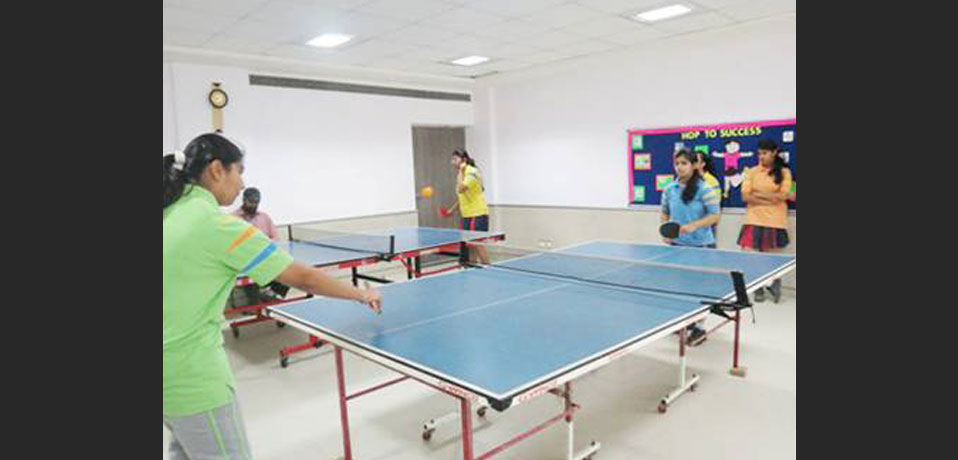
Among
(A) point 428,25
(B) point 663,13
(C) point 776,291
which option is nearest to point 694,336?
(C) point 776,291

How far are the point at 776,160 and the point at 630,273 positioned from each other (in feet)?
11.3

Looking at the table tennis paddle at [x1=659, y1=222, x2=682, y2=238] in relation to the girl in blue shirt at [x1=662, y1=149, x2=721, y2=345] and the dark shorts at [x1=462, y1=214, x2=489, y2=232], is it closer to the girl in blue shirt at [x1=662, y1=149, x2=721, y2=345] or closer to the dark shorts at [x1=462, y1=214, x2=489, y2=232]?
the girl in blue shirt at [x1=662, y1=149, x2=721, y2=345]

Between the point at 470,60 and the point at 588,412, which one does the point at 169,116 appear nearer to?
the point at 470,60

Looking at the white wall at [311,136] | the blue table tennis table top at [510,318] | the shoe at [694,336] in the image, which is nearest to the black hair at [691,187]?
the blue table tennis table top at [510,318]

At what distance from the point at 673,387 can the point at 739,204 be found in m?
3.44

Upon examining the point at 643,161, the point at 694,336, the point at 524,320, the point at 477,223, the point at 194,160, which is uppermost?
the point at 643,161

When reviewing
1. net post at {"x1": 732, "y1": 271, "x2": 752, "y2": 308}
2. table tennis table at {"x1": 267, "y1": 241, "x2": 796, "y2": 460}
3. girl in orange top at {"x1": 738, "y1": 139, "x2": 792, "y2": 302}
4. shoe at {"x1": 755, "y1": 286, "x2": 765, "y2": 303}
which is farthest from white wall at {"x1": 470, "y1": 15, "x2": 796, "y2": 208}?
net post at {"x1": 732, "y1": 271, "x2": 752, "y2": 308}

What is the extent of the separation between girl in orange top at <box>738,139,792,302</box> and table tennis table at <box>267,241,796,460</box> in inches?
89.8

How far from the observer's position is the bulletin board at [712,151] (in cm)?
599

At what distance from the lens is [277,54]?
6477mm

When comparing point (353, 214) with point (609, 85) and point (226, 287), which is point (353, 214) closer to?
point (609, 85)

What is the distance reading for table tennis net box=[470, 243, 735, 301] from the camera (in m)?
2.89

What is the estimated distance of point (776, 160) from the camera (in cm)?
580

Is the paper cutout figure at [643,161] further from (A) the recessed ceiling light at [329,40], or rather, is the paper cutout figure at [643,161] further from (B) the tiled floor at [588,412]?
(A) the recessed ceiling light at [329,40]
